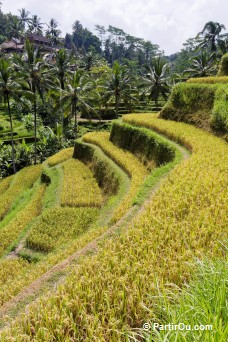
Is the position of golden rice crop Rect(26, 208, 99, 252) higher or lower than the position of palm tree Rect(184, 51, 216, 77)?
lower

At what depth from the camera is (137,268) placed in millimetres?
4977

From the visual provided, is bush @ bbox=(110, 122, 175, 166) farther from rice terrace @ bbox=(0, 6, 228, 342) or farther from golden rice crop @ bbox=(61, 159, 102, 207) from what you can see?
golden rice crop @ bbox=(61, 159, 102, 207)

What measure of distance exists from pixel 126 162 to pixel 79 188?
305 cm

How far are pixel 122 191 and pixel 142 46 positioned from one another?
95.7 m

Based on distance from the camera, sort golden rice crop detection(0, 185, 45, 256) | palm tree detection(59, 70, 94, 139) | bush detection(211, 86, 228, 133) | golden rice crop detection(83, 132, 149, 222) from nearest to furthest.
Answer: golden rice crop detection(83, 132, 149, 222), golden rice crop detection(0, 185, 45, 256), bush detection(211, 86, 228, 133), palm tree detection(59, 70, 94, 139)

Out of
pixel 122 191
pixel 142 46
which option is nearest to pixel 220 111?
pixel 122 191

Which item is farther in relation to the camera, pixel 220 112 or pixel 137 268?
pixel 220 112

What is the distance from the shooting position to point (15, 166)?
1246 inches

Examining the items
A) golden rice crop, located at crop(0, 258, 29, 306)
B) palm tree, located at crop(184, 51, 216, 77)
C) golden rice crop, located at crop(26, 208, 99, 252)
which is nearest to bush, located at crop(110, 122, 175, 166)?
golden rice crop, located at crop(26, 208, 99, 252)

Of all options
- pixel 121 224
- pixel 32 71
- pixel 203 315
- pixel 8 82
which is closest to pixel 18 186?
pixel 8 82

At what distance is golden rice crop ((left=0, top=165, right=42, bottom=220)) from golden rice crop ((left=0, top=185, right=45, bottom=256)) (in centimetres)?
263

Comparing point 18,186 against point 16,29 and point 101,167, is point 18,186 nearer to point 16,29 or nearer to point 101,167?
point 101,167

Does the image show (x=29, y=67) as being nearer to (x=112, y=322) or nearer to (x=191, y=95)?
(x=191, y=95)

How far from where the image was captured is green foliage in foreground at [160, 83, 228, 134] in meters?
15.8
